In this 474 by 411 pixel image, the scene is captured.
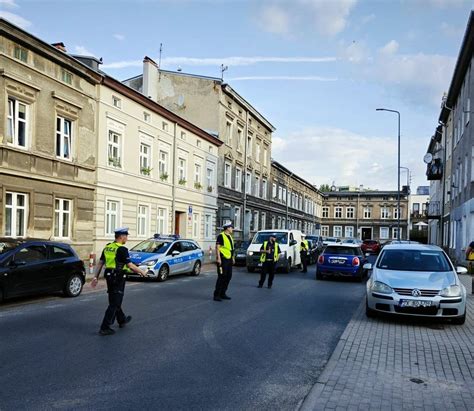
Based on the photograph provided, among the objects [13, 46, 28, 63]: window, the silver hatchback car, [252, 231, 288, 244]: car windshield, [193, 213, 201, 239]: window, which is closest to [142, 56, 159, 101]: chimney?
[193, 213, 201, 239]: window

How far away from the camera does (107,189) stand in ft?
71.4

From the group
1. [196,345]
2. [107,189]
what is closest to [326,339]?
[196,345]

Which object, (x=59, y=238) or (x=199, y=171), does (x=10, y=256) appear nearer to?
(x=59, y=238)

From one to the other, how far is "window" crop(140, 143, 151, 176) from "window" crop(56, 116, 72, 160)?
18.8 feet

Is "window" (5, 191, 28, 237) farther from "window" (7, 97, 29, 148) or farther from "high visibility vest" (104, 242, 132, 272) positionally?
"high visibility vest" (104, 242, 132, 272)

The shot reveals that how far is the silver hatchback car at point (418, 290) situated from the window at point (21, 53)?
546 inches

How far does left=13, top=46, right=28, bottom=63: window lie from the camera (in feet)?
54.2

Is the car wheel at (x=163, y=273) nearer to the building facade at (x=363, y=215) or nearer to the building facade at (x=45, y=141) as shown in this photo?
the building facade at (x=45, y=141)

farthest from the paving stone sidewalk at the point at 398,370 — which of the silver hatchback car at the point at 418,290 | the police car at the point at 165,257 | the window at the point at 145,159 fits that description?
the window at the point at 145,159

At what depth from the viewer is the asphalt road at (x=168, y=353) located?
16.3 feet

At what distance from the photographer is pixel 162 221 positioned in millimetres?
27562

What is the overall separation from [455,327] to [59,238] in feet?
48.4

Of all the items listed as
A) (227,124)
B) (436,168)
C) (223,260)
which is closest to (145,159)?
(227,124)

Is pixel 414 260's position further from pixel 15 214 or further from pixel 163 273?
pixel 15 214
